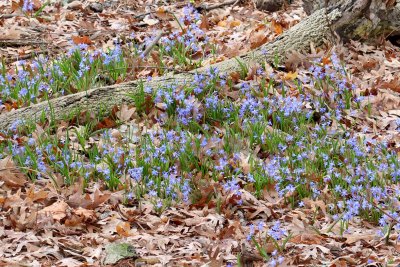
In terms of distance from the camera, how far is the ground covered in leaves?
393 cm

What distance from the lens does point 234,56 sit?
6.65 metres

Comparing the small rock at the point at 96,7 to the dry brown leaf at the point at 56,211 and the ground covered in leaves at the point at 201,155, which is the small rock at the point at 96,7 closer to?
the ground covered in leaves at the point at 201,155

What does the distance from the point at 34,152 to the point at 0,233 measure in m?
1.15

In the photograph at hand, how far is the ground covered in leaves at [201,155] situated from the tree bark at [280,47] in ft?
0.33

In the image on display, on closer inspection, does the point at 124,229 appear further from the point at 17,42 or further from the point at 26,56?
the point at 17,42

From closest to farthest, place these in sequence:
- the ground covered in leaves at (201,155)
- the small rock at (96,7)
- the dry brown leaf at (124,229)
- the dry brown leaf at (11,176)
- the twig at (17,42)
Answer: the ground covered in leaves at (201,155), the dry brown leaf at (124,229), the dry brown leaf at (11,176), the twig at (17,42), the small rock at (96,7)

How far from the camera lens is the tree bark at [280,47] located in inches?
222

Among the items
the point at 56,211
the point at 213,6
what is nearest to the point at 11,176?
the point at 56,211

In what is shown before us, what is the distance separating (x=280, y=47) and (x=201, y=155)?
2.11 m

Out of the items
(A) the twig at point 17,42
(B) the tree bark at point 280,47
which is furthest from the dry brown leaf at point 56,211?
(A) the twig at point 17,42

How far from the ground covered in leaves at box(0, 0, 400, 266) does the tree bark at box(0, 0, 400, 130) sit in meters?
0.10

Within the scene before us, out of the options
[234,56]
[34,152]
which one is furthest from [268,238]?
[234,56]

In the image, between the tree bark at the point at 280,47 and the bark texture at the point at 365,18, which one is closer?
the tree bark at the point at 280,47

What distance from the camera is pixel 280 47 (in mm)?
6633
